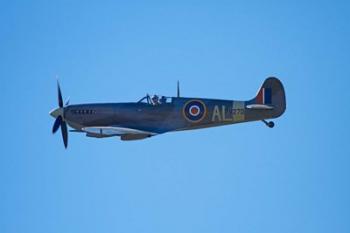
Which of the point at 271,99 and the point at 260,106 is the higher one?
the point at 271,99

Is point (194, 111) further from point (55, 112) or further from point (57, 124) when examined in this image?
point (55, 112)

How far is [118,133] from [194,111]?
3670 millimetres

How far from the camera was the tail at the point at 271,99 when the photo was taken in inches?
1024

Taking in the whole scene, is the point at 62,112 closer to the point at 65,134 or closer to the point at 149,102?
the point at 65,134

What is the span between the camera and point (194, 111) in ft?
85.8

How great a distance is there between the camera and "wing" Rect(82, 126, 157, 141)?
24.0 metres

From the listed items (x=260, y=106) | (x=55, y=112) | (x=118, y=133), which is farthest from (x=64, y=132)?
(x=260, y=106)

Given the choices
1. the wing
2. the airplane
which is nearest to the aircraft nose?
the airplane

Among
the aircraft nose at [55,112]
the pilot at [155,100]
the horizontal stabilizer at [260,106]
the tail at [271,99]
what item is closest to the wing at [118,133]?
the pilot at [155,100]

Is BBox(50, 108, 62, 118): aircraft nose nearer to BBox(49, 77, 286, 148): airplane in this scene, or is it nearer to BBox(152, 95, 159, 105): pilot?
BBox(49, 77, 286, 148): airplane

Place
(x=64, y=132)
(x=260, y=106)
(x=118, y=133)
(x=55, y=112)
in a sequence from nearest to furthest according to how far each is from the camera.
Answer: (x=118, y=133), (x=260, y=106), (x=64, y=132), (x=55, y=112)

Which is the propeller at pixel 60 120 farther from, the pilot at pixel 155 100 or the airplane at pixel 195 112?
the pilot at pixel 155 100

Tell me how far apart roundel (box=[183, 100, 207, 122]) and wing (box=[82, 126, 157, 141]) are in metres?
1.87

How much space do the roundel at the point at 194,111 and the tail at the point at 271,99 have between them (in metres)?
1.93
